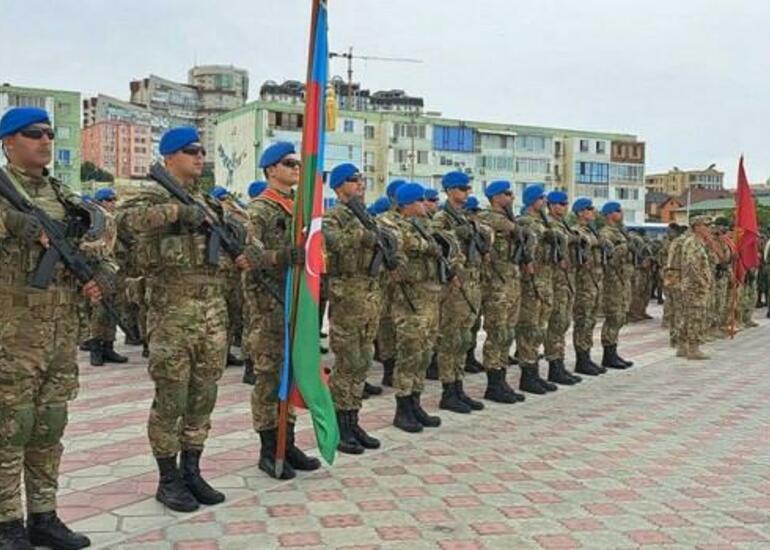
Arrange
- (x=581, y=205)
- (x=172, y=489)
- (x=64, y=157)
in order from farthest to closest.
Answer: (x=64, y=157)
(x=581, y=205)
(x=172, y=489)

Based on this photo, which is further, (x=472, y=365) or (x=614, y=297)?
(x=614, y=297)

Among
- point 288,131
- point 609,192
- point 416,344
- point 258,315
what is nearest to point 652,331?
point 416,344

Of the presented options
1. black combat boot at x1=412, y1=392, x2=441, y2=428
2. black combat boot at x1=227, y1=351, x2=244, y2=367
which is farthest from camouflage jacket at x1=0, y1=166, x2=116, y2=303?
black combat boot at x1=227, y1=351, x2=244, y2=367

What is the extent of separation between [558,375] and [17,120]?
21.3ft

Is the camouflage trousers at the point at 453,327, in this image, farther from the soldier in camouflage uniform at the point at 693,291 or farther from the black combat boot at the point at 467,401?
the soldier in camouflage uniform at the point at 693,291

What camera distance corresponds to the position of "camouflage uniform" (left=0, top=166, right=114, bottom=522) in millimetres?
3756

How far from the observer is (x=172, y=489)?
4.61m

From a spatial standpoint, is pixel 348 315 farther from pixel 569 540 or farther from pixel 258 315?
pixel 569 540

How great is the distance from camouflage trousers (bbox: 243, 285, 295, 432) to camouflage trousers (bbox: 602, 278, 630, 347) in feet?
19.5

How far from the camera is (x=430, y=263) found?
6695mm

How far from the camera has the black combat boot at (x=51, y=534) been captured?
3951 mm

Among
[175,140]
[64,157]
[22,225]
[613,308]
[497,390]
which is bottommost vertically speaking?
[497,390]

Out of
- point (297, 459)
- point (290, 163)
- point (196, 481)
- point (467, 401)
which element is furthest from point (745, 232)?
point (196, 481)

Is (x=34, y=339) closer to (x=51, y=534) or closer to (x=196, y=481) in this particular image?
(x=51, y=534)
